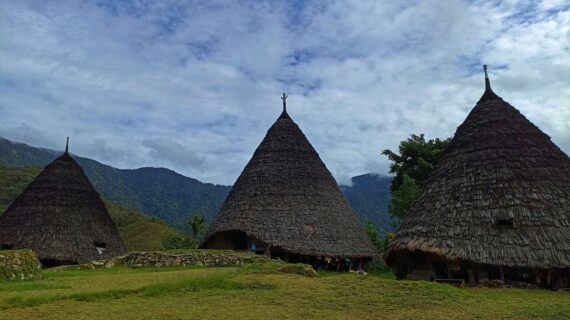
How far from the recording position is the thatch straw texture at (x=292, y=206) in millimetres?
21719

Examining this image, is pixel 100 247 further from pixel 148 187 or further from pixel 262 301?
pixel 148 187

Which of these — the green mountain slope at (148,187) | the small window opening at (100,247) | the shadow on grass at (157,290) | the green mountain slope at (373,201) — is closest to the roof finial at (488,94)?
the shadow on grass at (157,290)

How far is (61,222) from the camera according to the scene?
25.1 metres

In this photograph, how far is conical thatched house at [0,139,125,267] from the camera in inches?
942

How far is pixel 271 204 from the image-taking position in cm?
2306

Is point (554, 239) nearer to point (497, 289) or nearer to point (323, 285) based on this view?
point (497, 289)

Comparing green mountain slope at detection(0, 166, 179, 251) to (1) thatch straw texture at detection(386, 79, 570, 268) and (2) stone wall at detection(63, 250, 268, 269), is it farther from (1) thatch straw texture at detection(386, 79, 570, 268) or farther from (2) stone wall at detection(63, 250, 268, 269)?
(1) thatch straw texture at detection(386, 79, 570, 268)

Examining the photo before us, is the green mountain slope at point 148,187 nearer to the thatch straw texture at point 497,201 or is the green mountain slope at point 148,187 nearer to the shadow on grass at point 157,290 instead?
the thatch straw texture at point 497,201

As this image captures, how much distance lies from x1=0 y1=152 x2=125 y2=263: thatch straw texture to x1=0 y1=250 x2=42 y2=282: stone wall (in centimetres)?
1092

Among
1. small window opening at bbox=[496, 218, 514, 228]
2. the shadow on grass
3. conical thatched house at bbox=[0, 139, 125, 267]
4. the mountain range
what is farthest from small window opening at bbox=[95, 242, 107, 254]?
the mountain range

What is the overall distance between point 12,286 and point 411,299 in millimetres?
9117

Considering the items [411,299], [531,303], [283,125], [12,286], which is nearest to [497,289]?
[531,303]

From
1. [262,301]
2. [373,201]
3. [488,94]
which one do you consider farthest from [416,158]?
[373,201]

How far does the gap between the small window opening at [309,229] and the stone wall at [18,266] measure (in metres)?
11.6
